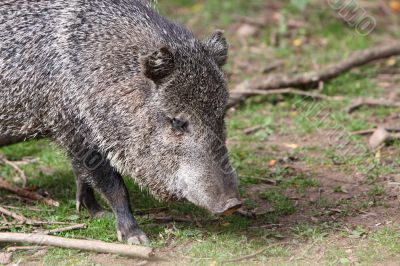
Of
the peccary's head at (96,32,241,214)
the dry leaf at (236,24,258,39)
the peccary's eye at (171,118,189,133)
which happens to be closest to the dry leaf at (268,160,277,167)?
the peccary's head at (96,32,241,214)

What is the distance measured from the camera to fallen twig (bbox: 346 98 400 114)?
866 centimetres

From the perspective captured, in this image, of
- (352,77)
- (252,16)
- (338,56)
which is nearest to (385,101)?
(352,77)

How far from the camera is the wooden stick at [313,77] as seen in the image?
29.6ft

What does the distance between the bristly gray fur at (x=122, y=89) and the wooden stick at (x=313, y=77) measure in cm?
284

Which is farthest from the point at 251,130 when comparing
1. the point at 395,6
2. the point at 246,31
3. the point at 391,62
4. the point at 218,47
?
the point at 395,6

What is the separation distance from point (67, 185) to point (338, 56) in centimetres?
459

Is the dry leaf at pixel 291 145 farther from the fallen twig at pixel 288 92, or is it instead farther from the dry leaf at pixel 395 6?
the dry leaf at pixel 395 6

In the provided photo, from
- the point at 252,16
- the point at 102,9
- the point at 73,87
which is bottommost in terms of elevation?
the point at 252,16

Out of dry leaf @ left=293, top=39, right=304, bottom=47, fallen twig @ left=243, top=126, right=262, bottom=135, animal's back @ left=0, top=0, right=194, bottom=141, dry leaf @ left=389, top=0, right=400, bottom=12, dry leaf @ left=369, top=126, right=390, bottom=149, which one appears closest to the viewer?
animal's back @ left=0, top=0, right=194, bottom=141

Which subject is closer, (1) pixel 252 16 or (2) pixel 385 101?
(2) pixel 385 101

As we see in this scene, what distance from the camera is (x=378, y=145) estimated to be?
768 cm

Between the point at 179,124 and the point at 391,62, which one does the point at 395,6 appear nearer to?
the point at 391,62

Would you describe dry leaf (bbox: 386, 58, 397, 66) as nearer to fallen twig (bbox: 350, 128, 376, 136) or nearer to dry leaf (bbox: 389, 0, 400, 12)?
dry leaf (bbox: 389, 0, 400, 12)

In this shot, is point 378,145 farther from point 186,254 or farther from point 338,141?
point 186,254
